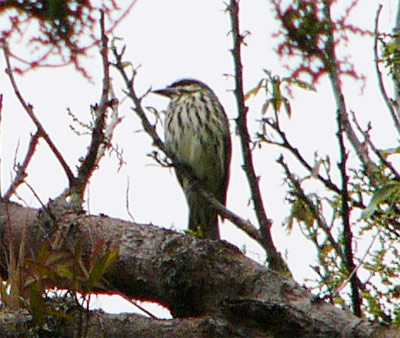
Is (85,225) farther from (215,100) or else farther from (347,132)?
(215,100)

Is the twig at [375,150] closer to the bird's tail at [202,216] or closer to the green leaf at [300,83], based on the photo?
the green leaf at [300,83]

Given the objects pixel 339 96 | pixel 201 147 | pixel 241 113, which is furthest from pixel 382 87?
pixel 201 147

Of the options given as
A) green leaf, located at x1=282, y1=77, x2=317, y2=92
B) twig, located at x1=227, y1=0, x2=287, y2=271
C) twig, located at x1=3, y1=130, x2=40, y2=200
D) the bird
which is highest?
the bird

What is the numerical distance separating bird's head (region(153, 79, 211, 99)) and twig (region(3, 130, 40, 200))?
3.77 m

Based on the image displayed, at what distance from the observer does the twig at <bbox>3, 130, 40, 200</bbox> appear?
3.13 m

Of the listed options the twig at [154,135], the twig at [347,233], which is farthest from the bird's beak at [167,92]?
the twig at [347,233]

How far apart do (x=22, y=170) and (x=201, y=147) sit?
10.9 ft

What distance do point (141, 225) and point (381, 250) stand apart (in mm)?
1002

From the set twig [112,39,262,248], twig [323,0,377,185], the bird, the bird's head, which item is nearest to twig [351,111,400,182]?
twig [323,0,377,185]

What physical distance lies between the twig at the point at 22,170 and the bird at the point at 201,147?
3.10m

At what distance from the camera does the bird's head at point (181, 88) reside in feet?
22.8

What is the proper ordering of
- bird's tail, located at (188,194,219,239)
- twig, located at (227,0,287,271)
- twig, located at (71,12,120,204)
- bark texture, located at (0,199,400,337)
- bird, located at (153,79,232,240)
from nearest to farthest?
bark texture, located at (0,199,400,337) → twig, located at (227,0,287,271) → twig, located at (71,12,120,204) → bird's tail, located at (188,194,219,239) → bird, located at (153,79,232,240)

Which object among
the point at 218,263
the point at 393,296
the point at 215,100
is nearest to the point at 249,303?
Answer: the point at 218,263

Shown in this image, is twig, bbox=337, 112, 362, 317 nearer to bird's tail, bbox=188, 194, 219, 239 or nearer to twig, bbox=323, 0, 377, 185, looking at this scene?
twig, bbox=323, 0, 377, 185
